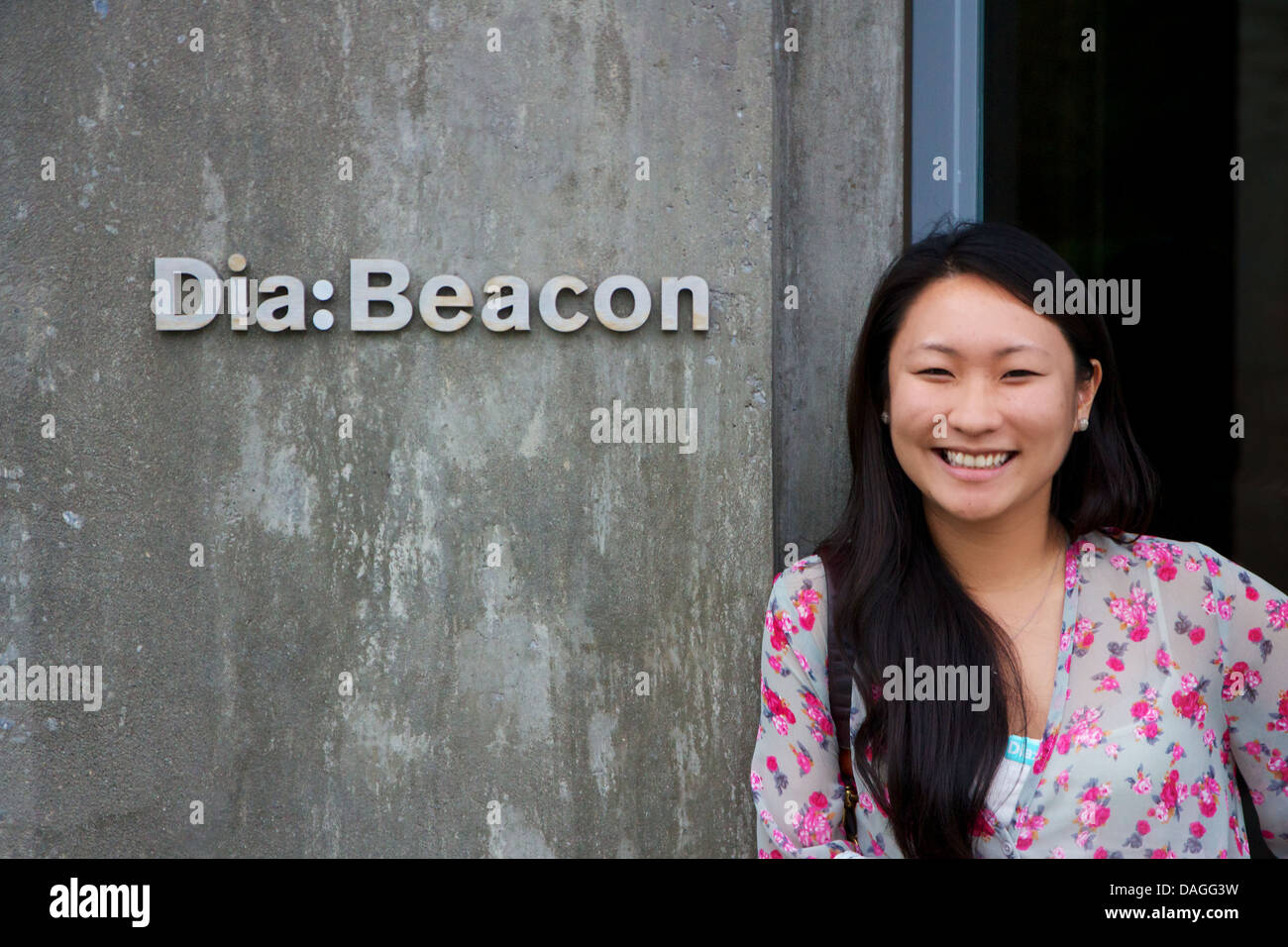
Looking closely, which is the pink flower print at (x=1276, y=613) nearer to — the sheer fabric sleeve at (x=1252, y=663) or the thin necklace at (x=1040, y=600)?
the sheer fabric sleeve at (x=1252, y=663)

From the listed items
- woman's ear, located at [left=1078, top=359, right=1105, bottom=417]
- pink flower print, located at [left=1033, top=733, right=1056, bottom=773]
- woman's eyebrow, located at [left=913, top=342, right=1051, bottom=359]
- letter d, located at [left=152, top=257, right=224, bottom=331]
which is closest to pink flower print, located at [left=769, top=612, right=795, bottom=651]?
pink flower print, located at [left=1033, top=733, right=1056, bottom=773]

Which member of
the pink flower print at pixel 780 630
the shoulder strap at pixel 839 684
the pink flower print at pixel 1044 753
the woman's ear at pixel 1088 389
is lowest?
the pink flower print at pixel 1044 753

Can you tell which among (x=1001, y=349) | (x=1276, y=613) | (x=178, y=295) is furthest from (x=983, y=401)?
(x=178, y=295)

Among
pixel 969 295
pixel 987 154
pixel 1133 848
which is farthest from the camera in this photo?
pixel 987 154

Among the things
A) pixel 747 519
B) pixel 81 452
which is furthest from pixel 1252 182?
pixel 81 452

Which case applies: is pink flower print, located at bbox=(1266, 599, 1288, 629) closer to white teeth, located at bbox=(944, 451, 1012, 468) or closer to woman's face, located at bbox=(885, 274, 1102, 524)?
woman's face, located at bbox=(885, 274, 1102, 524)

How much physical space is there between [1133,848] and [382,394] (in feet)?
6.36

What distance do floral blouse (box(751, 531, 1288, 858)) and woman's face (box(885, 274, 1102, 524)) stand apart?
0.90 ft

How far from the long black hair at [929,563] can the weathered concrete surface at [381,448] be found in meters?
0.51

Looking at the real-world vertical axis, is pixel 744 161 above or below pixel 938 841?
above

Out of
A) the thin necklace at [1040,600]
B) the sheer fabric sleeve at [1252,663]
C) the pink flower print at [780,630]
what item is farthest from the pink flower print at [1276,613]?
the pink flower print at [780,630]

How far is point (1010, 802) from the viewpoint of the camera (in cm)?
194

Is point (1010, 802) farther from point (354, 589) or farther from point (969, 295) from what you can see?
point (354, 589)

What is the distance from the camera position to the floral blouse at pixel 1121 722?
1899mm
